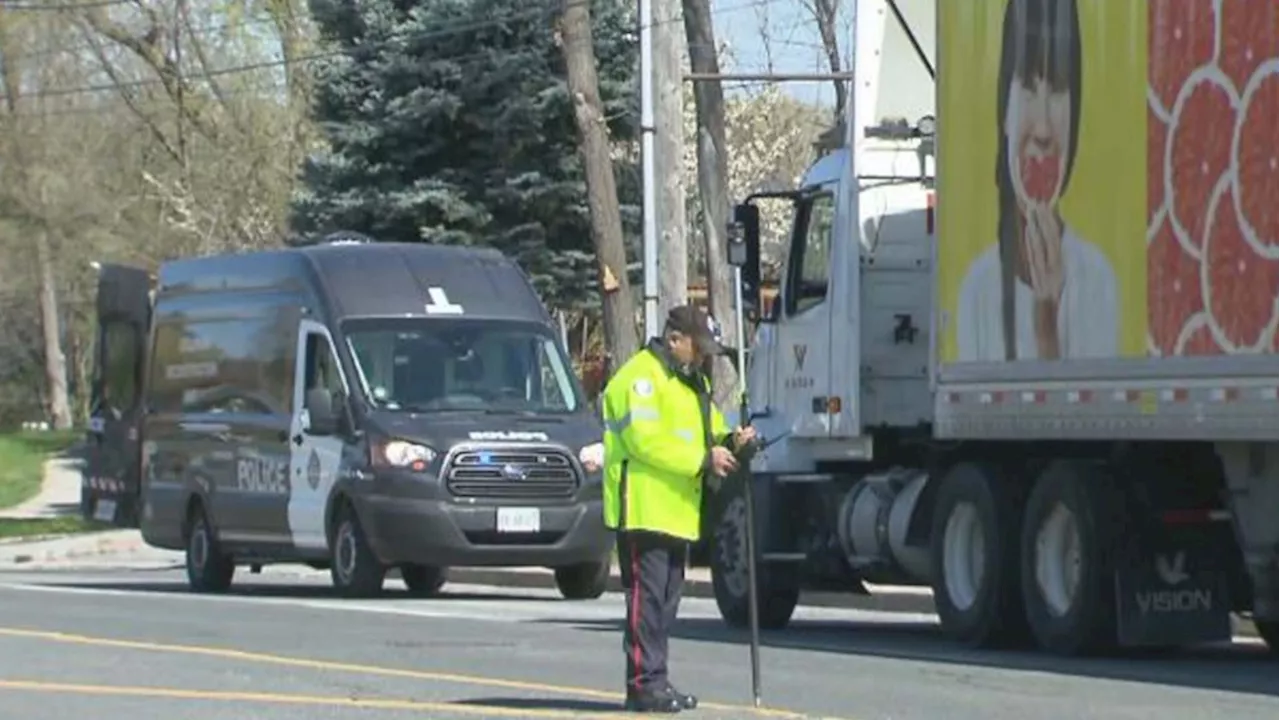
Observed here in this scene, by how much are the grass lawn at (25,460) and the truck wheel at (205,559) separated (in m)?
20.6

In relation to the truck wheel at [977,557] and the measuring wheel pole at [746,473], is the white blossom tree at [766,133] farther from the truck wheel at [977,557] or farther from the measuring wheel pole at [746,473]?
the truck wheel at [977,557]

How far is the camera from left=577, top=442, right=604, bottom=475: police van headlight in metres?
22.8

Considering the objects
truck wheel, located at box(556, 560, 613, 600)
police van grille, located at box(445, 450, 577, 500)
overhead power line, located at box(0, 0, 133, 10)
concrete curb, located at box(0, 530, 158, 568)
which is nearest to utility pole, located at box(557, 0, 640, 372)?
truck wheel, located at box(556, 560, 613, 600)

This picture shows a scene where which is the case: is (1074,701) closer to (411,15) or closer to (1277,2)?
(1277,2)

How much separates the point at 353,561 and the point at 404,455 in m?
1.15

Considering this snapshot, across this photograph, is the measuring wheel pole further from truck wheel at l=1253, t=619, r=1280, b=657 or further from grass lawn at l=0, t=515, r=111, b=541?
grass lawn at l=0, t=515, r=111, b=541

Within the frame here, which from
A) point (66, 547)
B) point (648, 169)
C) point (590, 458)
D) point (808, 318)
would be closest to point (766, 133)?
point (66, 547)

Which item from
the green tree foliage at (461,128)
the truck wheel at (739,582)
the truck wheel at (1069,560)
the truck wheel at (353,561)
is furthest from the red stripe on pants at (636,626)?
the green tree foliage at (461,128)

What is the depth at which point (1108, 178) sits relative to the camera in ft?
50.8

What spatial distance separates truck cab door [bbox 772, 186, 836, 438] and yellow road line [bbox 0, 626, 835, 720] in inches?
177

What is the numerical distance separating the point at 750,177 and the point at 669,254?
→ 27372mm

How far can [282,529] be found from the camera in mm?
24062

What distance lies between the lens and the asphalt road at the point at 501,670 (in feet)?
43.8

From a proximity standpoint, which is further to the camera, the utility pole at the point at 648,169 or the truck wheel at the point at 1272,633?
the utility pole at the point at 648,169
